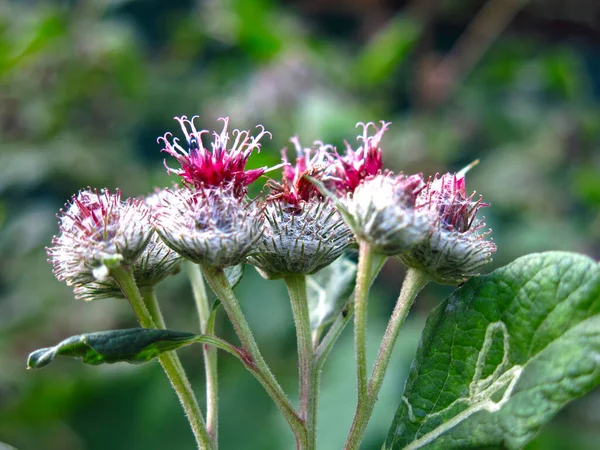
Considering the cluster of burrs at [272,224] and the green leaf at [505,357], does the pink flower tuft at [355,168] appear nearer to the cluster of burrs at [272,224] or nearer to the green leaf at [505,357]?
the cluster of burrs at [272,224]

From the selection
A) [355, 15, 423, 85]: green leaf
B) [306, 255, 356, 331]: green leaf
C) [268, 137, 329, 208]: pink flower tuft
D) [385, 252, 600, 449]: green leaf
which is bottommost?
[385, 252, 600, 449]: green leaf

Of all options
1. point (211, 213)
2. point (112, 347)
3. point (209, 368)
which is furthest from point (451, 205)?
point (112, 347)

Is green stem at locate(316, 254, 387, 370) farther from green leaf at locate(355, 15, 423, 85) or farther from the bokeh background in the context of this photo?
green leaf at locate(355, 15, 423, 85)

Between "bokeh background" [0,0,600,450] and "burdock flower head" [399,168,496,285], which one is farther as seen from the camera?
"bokeh background" [0,0,600,450]

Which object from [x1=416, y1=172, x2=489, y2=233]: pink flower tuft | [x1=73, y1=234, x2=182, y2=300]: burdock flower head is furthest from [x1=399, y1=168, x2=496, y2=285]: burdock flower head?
[x1=73, y1=234, x2=182, y2=300]: burdock flower head

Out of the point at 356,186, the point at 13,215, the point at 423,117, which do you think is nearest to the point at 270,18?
the point at 423,117

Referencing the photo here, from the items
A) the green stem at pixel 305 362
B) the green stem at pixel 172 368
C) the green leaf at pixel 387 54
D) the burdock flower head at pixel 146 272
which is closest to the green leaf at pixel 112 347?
the green stem at pixel 172 368
